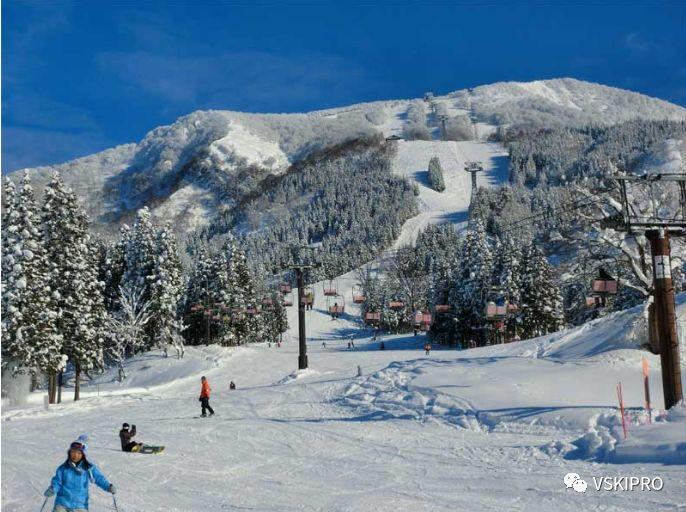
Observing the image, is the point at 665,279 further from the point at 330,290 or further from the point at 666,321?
the point at 330,290

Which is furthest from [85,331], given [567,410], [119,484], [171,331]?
[567,410]

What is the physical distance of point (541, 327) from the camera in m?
67.2

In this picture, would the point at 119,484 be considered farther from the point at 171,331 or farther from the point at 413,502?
the point at 171,331

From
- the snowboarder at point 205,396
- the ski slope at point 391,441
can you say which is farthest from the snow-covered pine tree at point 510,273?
the snowboarder at point 205,396

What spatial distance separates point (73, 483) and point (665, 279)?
1576 cm

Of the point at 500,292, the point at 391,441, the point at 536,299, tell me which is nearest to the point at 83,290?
the point at 391,441

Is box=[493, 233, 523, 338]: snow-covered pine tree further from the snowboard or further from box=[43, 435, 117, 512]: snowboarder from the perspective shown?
box=[43, 435, 117, 512]: snowboarder

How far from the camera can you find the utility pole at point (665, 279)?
58.6 feet

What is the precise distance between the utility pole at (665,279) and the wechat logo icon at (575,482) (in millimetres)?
6891

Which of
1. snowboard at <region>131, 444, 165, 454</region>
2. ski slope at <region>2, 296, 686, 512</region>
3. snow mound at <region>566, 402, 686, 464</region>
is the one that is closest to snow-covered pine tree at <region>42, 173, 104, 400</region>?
ski slope at <region>2, 296, 686, 512</region>

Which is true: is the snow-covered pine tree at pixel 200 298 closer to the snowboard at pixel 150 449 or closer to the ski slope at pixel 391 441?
the ski slope at pixel 391 441

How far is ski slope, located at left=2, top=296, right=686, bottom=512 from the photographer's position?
12016mm

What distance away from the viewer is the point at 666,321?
1816 cm

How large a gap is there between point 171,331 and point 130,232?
43.6 feet
